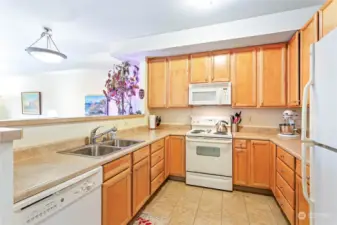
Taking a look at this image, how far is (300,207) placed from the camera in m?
1.71

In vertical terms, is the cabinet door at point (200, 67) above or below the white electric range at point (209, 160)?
above

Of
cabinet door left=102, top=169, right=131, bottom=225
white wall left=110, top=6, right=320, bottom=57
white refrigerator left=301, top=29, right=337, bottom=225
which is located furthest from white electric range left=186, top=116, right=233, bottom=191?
white refrigerator left=301, top=29, right=337, bottom=225

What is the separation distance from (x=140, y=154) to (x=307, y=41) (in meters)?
2.37

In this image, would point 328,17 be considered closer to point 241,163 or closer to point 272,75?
point 272,75

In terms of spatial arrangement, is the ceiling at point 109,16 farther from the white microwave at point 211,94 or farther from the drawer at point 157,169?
the drawer at point 157,169

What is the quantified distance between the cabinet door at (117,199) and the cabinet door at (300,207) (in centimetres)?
162

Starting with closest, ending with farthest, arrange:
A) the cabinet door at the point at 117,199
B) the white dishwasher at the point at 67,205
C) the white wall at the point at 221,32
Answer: the white dishwasher at the point at 67,205 → the cabinet door at the point at 117,199 → the white wall at the point at 221,32

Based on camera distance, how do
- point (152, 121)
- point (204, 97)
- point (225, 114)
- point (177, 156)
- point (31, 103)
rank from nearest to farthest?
point (177, 156) < point (204, 97) < point (225, 114) < point (152, 121) < point (31, 103)

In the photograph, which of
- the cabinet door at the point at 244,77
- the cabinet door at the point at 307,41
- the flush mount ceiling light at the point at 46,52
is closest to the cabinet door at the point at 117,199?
the flush mount ceiling light at the point at 46,52

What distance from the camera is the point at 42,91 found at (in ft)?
19.5

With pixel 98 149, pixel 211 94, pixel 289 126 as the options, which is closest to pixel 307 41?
pixel 289 126

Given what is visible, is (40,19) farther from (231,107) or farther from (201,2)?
(231,107)

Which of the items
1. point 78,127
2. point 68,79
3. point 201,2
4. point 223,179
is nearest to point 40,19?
point 78,127

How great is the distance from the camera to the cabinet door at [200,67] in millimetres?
3322
